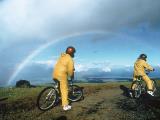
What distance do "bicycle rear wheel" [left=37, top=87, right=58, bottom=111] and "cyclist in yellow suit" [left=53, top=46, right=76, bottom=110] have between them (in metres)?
0.49

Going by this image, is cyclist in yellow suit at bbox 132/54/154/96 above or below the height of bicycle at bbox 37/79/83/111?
above

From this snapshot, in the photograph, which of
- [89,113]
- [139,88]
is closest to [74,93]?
[89,113]

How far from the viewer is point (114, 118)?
34.3ft

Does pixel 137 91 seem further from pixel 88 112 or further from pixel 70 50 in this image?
pixel 70 50

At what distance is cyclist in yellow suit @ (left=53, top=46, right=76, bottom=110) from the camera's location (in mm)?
12216

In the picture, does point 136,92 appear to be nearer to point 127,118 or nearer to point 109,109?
point 109,109

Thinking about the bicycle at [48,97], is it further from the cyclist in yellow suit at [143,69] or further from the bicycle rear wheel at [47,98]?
the cyclist in yellow suit at [143,69]

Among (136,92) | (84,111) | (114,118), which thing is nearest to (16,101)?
(84,111)

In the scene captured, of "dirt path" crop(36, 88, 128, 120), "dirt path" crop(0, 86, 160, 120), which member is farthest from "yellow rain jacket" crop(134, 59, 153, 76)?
"dirt path" crop(36, 88, 128, 120)

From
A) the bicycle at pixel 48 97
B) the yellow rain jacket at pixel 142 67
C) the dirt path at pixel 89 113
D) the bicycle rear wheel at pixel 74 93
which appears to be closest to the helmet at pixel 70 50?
the bicycle at pixel 48 97

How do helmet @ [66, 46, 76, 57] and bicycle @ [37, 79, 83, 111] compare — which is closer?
bicycle @ [37, 79, 83, 111]

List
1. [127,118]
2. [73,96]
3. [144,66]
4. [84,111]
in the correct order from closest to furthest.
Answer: [127,118] < [84,111] < [73,96] < [144,66]

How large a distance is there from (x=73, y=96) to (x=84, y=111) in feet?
9.50

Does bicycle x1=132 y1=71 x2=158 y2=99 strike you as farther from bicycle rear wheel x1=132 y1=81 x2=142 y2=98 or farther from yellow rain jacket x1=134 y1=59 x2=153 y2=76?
yellow rain jacket x1=134 y1=59 x2=153 y2=76
